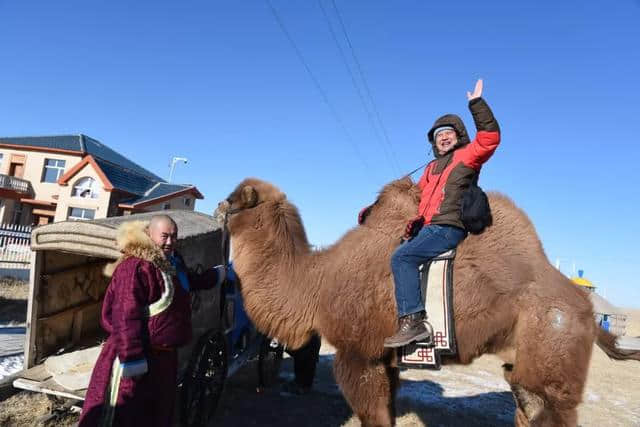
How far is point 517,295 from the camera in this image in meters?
3.54

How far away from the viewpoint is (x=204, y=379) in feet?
15.4

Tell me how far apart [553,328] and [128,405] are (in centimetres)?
331

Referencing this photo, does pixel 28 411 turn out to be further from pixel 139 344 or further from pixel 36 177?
pixel 36 177

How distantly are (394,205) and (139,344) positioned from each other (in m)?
2.49

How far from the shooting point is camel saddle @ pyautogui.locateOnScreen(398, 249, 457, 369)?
352 centimetres

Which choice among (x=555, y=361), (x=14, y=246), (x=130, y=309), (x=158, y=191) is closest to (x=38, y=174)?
(x=158, y=191)

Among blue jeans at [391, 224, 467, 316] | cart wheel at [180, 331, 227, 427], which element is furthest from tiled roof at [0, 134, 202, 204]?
blue jeans at [391, 224, 467, 316]

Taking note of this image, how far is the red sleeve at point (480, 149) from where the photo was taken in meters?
3.42

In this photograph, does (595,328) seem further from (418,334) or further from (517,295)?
(418,334)

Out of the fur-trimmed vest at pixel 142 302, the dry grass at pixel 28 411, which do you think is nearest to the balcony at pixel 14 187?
the dry grass at pixel 28 411

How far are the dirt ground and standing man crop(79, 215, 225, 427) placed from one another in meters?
2.04

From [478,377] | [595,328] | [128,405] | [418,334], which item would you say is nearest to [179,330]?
[128,405]

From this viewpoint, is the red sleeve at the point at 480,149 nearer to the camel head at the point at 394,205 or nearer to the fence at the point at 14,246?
the camel head at the point at 394,205

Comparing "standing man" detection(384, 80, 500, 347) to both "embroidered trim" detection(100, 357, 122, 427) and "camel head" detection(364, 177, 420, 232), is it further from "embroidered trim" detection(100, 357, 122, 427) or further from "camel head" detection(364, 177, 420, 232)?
"embroidered trim" detection(100, 357, 122, 427)
